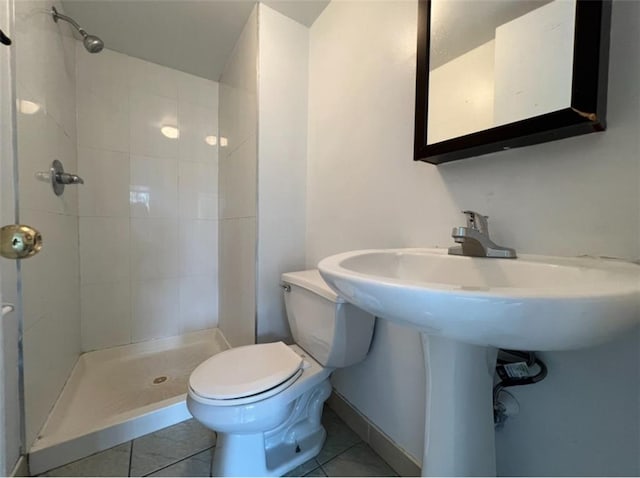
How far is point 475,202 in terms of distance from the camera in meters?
0.73

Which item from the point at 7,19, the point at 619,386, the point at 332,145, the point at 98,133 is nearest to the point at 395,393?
the point at 619,386

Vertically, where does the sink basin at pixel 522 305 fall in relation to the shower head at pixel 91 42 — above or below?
below

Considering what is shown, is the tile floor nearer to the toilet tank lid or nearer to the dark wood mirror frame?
the toilet tank lid

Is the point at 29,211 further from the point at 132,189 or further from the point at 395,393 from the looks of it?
the point at 395,393

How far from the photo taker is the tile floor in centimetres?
96

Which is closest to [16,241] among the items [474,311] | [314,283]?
[314,283]

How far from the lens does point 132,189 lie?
1779mm

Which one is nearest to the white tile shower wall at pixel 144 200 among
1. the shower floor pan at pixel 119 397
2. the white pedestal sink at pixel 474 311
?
the shower floor pan at pixel 119 397

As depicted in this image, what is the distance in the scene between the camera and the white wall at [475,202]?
0.51 metres

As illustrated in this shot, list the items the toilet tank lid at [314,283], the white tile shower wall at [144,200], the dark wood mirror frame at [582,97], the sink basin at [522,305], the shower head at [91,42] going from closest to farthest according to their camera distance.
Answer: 1. the sink basin at [522,305]
2. the dark wood mirror frame at [582,97]
3. the toilet tank lid at [314,283]
4. the shower head at [91,42]
5. the white tile shower wall at [144,200]

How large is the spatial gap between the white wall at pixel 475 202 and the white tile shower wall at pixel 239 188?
0.34 metres

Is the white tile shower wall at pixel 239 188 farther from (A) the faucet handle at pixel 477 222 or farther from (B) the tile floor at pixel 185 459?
(A) the faucet handle at pixel 477 222

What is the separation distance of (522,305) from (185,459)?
1.30 metres

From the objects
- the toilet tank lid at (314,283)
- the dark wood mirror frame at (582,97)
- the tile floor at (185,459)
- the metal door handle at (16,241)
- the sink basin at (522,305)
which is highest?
the dark wood mirror frame at (582,97)
